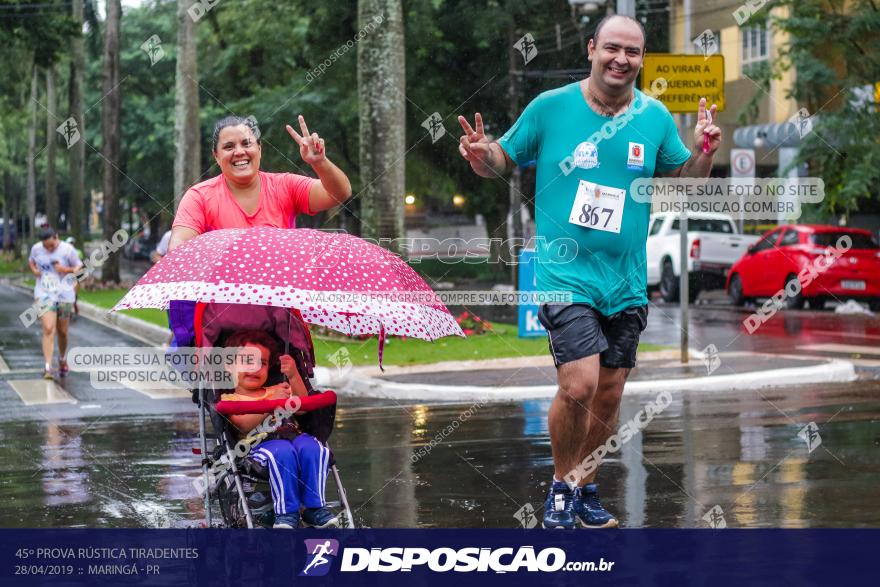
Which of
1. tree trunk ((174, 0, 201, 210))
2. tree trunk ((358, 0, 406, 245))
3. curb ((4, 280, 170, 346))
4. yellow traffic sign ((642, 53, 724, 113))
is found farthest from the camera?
tree trunk ((174, 0, 201, 210))

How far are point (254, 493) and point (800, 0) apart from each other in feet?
76.0

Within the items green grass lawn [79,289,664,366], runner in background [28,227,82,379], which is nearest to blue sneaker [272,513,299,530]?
green grass lawn [79,289,664,366]

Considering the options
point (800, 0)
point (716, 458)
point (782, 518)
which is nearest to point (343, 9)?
point (800, 0)

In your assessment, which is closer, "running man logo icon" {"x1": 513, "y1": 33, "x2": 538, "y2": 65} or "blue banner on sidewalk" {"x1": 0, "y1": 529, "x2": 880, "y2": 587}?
"blue banner on sidewalk" {"x1": 0, "y1": 529, "x2": 880, "y2": 587}

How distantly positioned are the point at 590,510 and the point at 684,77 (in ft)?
31.5

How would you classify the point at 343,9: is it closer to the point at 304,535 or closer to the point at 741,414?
the point at 741,414

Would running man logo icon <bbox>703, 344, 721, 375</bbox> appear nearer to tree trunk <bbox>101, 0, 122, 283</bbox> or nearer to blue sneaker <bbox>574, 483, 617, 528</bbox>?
blue sneaker <bbox>574, 483, 617, 528</bbox>

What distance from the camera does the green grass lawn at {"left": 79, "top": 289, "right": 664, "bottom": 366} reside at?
54.1 ft

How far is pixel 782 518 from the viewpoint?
688 centimetres

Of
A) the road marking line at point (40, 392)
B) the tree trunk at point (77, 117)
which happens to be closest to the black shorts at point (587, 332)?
the road marking line at point (40, 392)

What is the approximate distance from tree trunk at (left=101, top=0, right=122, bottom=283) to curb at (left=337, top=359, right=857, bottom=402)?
80.0 ft

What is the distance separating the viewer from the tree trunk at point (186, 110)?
2744 centimetres

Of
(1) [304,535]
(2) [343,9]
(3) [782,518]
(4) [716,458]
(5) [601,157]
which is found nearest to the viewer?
(1) [304,535]

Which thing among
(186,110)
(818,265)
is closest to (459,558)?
(818,265)
